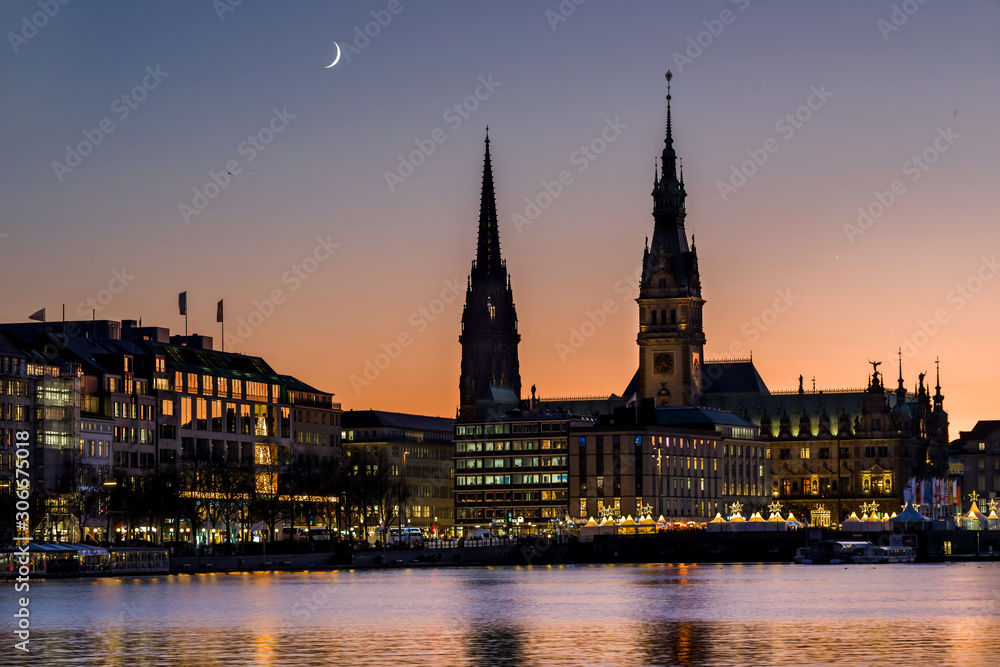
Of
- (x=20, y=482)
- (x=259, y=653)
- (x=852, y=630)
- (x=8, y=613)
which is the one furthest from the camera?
(x=20, y=482)

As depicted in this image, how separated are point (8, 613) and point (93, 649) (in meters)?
25.2

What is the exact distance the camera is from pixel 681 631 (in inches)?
3787

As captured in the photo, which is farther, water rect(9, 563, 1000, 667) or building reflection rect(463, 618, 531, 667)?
water rect(9, 563, 1000, 667)

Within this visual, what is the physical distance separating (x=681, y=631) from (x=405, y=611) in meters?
23.6

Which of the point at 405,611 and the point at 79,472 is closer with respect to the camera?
the point at 405,611

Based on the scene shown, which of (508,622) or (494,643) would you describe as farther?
(508,622)

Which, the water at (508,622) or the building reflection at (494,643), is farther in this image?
the water at (508,622)

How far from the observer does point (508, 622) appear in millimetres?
104125

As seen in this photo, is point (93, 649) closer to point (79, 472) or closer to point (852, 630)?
point (852, 630)

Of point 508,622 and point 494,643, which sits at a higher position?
point 508,622

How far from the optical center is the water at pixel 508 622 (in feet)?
268

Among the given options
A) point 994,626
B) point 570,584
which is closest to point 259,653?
point 994,626

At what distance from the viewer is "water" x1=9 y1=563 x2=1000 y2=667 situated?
81688 mm

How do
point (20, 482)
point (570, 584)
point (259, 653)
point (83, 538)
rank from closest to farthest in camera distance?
point (259, 653) → point (570, 584) → point (20, 482) → point (83, 538)
